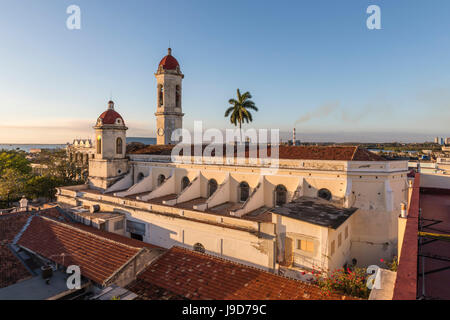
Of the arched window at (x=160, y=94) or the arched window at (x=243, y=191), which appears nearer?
the arched window at (x=243, y=191)

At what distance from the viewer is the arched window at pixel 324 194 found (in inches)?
737

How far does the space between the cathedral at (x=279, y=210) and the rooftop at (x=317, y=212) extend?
0.07 m

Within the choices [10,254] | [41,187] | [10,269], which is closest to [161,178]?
[10,254]

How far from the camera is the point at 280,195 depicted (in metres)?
20.6

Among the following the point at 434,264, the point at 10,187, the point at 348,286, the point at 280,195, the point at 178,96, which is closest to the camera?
the point at 434,264

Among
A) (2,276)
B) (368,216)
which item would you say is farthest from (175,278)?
(368,216)

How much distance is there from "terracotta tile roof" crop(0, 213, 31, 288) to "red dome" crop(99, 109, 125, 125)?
13.2 meters

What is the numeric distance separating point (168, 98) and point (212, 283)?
92.4ft

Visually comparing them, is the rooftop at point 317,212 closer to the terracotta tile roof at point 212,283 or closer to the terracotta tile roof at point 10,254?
the terracotta tile roof at point 212,283

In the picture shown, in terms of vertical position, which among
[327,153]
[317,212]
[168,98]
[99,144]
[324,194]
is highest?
[168,98]

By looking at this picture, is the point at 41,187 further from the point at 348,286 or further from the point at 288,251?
the point at 348,286

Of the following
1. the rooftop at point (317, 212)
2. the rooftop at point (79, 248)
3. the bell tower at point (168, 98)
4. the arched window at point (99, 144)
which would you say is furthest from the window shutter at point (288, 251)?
the bell tower at point (168, 98)

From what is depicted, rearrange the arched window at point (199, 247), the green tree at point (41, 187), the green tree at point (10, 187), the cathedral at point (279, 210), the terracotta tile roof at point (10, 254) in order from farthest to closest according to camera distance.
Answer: the green tree at point (41, 187)
the green tree at point (10, 187)
the arched window at point (199, 247)
the cathedral at point (279, 210)
the terracotta tile roof at point (10, 254)
